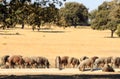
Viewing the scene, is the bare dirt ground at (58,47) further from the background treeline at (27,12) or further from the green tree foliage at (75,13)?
the green tree foliage at (75,13)

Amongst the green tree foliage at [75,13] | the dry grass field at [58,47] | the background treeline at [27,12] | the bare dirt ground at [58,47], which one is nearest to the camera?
the background treeline at [27,12]

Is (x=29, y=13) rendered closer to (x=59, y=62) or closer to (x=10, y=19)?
(x=10, y=19)

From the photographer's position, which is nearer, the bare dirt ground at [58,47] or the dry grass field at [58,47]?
the bare dirt ground at [58,47]

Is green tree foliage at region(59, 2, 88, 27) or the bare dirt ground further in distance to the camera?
green tree foliage at region(59, 2, 88, 27)

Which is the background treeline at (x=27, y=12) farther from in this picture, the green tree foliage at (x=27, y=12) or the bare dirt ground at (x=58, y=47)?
the bare dirt ground at (x=58, y=47)

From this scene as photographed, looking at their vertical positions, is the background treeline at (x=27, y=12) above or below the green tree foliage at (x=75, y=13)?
above

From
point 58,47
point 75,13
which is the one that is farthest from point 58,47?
point 75,13

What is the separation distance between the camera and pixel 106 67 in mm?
25078

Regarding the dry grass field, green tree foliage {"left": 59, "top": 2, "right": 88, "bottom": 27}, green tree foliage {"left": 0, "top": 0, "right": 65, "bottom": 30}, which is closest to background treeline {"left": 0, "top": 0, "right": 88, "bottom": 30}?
green tree foliage {"left": 0, "top": 0, "right": 65, "bottom": 30}

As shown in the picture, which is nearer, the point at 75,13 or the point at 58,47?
the point at 58,47

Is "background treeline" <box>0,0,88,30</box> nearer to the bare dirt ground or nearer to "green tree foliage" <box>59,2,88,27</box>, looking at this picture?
the bare dirt ground

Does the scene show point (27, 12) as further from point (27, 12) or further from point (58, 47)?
point (58, 47)

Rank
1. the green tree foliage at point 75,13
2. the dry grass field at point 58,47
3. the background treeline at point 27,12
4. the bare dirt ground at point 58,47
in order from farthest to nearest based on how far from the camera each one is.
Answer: the green tree foliage at point 75,13, the dry grass field at point 58,47, the bare dirt ground at point 58,47, the background treeline at point 27,12

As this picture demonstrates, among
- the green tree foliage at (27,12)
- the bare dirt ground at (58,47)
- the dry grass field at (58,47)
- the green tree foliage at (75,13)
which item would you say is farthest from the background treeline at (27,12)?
the green tree foliage at (75,13)
